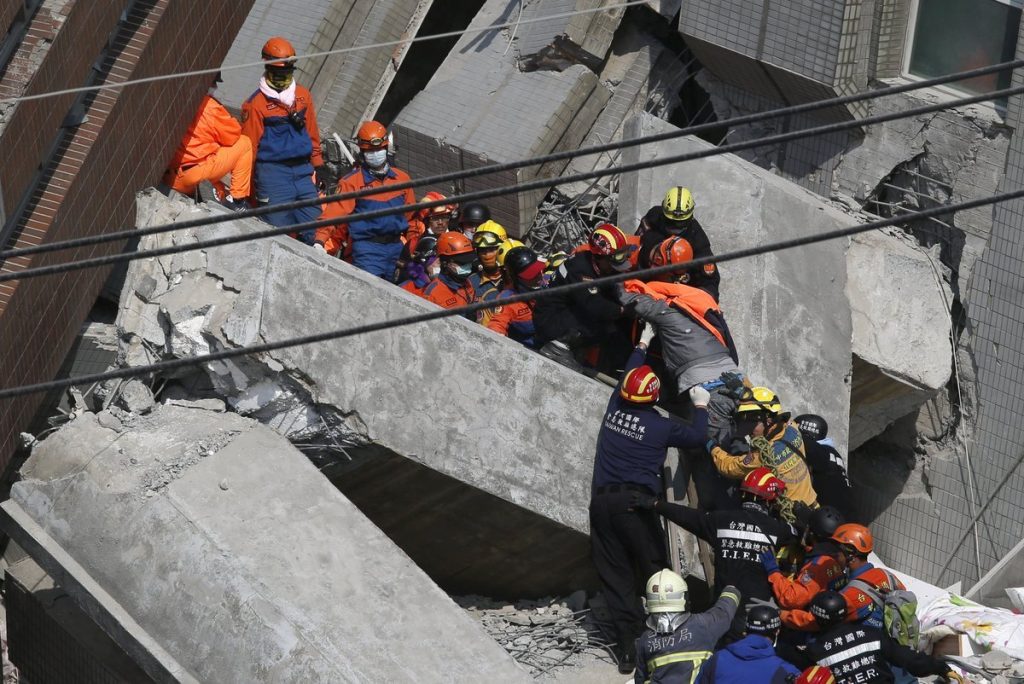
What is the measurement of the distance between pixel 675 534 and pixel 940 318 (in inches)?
122

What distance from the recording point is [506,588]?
1073cm

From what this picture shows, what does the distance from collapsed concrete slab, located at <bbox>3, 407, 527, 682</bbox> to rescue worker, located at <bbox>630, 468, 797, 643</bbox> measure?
5.51 ft

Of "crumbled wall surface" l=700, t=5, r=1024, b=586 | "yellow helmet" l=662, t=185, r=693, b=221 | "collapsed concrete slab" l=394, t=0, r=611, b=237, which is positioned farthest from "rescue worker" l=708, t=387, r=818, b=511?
"collapsed concrete slab" l=394, t=0, r=611, b=237

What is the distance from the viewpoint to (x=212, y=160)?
11164 millimetres

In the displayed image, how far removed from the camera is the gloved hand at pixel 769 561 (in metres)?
9.30

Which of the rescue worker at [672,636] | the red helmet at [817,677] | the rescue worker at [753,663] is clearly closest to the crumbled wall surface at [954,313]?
the red helmet at [817,677]

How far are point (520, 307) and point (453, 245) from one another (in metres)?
0.71

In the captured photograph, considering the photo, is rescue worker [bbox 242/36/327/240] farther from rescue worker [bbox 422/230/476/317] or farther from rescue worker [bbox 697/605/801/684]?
rescue worker [bbox 697/605/801/684]

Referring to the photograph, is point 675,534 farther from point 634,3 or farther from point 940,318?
point 634,3

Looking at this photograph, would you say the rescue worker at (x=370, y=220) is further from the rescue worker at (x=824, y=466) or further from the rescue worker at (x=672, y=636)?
the rescue worker at (x=672, y=636)

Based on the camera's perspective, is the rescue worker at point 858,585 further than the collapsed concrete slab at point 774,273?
No

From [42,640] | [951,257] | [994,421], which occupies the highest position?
[951,257]

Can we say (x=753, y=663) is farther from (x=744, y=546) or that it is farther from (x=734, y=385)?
(x=734, y=385)

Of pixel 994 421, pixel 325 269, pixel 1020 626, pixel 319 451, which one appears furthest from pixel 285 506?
pixel 994 421
